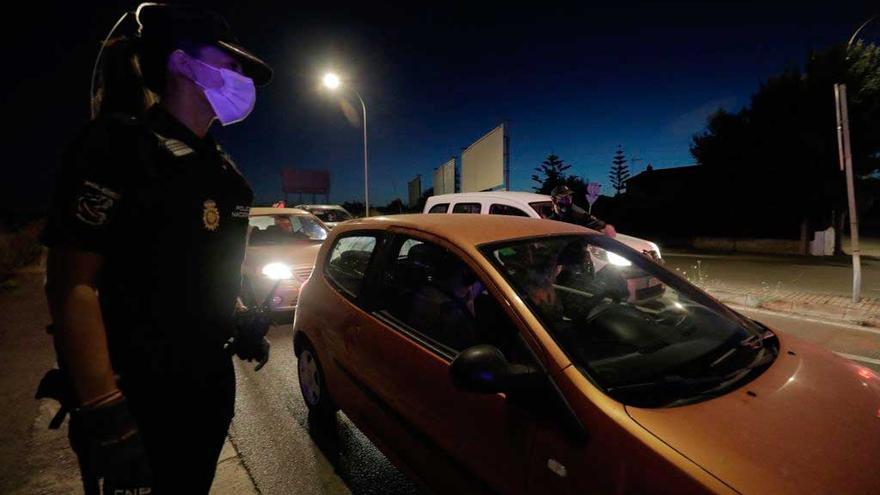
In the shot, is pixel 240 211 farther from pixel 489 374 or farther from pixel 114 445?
pixel 489 374

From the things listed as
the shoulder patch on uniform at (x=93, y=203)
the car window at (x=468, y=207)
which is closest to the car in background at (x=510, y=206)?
the car window at (x=468, y=207)

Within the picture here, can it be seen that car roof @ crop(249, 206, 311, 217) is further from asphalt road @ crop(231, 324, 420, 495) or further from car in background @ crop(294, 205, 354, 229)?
car in background @ crop(294, 205, 354, 229)

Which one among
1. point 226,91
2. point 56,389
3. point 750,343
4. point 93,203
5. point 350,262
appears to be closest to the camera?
Answer: point 93,203

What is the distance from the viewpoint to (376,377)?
7.34ft

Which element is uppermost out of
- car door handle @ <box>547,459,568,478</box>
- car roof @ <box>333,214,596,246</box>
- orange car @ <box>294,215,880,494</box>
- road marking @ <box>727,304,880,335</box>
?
car roof @ <box>333,214,596,246</box>

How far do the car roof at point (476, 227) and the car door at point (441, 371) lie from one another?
0.28ft

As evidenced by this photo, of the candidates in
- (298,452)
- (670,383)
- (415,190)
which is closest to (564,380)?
(670,383)

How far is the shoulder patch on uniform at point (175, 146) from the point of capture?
3.89 feet

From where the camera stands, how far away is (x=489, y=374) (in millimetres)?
1364

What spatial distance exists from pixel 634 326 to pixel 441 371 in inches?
40.4

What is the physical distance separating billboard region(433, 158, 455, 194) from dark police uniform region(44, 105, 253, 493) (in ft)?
64.8

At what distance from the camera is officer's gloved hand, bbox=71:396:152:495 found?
0.97 metres

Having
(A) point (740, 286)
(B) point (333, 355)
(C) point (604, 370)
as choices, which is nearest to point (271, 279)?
(B) point (333, 355)

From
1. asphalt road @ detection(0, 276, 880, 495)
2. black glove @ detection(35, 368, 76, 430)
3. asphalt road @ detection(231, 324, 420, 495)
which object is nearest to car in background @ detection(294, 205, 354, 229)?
asphalt road @ detection(0, 276, 880, 495)
